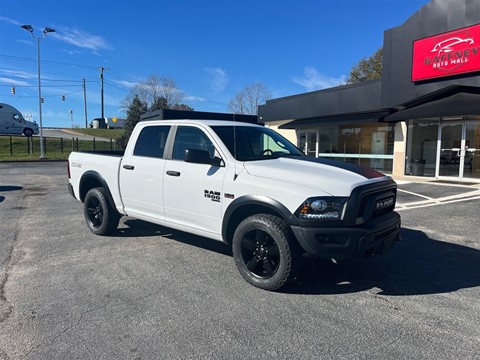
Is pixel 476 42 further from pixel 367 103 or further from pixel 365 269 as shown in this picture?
pixel 365 269

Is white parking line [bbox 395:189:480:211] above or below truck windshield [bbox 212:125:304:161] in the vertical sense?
below

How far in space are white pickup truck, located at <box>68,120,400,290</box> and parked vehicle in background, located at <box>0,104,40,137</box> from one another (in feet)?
135

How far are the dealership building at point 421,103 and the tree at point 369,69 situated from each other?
23.0m

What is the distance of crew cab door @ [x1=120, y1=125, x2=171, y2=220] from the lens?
5172 millimetres

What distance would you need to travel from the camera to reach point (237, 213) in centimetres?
428

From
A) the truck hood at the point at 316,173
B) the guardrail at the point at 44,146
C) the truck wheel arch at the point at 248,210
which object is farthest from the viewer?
the guardrail at the point at 44,146

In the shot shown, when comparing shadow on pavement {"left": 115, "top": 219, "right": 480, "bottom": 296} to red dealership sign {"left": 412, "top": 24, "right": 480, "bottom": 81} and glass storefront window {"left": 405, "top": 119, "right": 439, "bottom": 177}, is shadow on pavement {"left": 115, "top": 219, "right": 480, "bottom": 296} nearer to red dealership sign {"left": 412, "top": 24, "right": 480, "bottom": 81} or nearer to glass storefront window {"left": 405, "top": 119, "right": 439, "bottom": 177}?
red dealership sign {"left": 412, "top": 24, "right": 480, "bottom": 81}

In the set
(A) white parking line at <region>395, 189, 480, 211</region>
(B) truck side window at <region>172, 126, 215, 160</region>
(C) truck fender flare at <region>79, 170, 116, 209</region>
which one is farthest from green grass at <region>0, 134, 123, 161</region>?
(B) truck side window at <region>172, 126, 215, 160</region>

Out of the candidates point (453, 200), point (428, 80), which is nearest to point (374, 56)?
point (428, 80)

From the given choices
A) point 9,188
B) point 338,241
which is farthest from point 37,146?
point 338,241

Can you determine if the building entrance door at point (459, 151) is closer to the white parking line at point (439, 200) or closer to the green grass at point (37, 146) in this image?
the white parking line at point (439, 200)

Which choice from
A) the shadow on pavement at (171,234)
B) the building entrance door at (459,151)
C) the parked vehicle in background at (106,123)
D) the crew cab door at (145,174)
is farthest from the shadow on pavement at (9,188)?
the parked vehicle in background at (106,123)

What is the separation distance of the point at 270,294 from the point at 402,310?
4.18 feet

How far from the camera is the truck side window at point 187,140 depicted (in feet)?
16.1
